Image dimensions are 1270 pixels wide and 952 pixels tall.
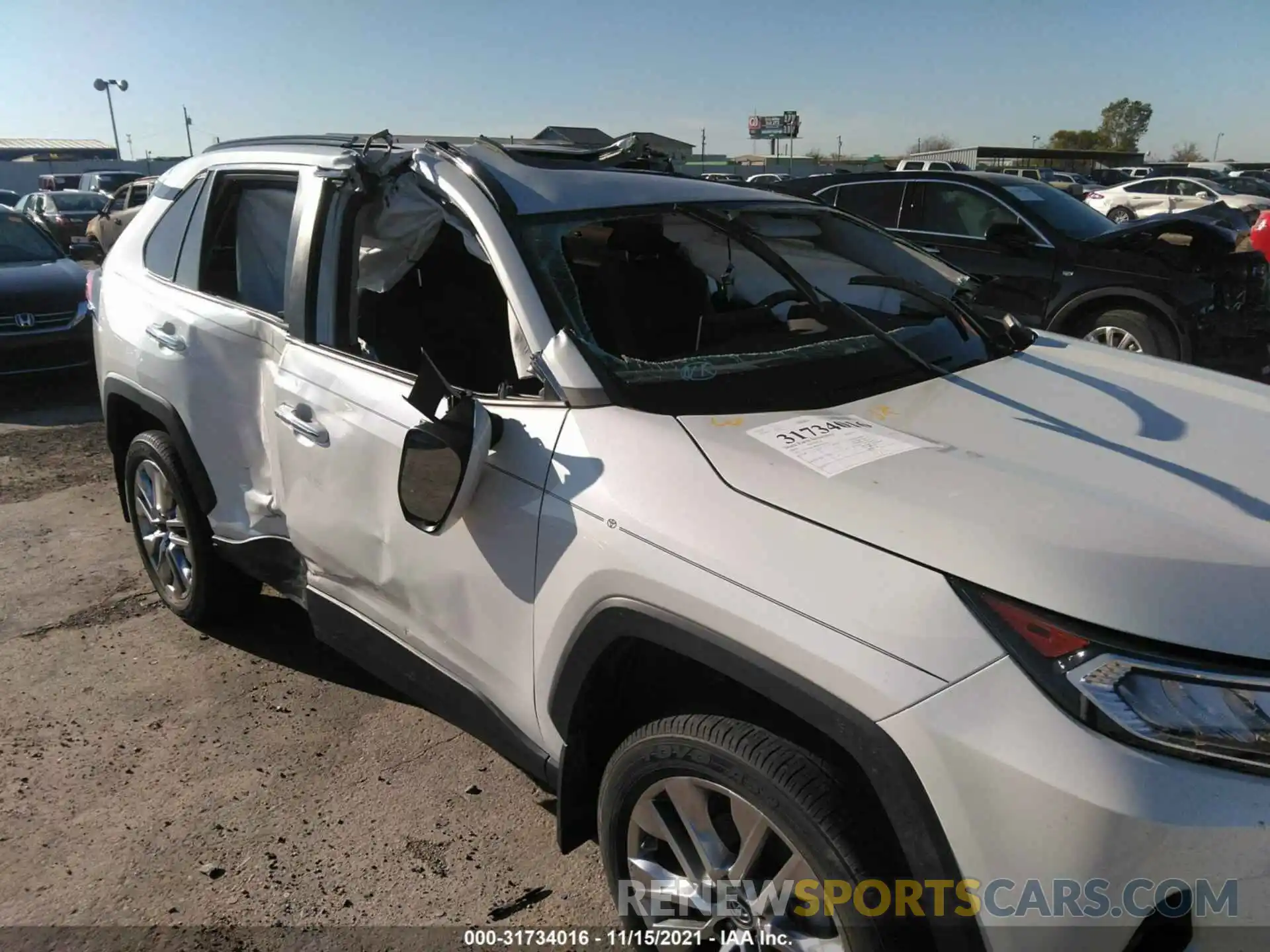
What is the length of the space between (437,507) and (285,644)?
6.65 feet

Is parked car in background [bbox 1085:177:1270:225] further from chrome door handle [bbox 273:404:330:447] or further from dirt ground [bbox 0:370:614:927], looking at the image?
chrome door handle [bbox 273:404:330:447]

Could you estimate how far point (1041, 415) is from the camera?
7.52 ft

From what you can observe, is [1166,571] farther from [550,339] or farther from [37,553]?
[37,553]

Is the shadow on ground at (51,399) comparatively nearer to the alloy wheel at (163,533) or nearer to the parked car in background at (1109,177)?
the alloy wheel at (163,533)

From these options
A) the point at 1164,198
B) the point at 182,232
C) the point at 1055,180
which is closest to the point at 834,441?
the point at 182,232

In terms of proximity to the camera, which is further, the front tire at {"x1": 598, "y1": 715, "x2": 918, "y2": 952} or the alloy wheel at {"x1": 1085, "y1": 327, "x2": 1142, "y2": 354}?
the alloy wheel at {"x1": 1085, "y1": 327, "x2": 1142, "y2": 354}

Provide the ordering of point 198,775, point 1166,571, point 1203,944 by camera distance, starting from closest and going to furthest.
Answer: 1. point 1203,944
2. point 1166,571
3. point 198,775

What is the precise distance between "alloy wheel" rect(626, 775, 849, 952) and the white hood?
0.61 meters

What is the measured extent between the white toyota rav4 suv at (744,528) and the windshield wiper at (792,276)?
0.04 feet

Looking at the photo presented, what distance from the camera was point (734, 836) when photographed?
1936mm

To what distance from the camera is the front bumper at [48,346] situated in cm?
791

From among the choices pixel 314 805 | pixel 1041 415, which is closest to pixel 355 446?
pixel 314 805

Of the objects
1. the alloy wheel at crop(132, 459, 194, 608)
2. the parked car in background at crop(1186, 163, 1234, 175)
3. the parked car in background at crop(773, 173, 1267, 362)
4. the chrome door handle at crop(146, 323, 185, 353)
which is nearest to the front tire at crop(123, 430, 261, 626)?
the alloy wheel at crop(132, 459, 194, 608)

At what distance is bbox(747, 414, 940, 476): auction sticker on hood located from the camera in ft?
6.22
